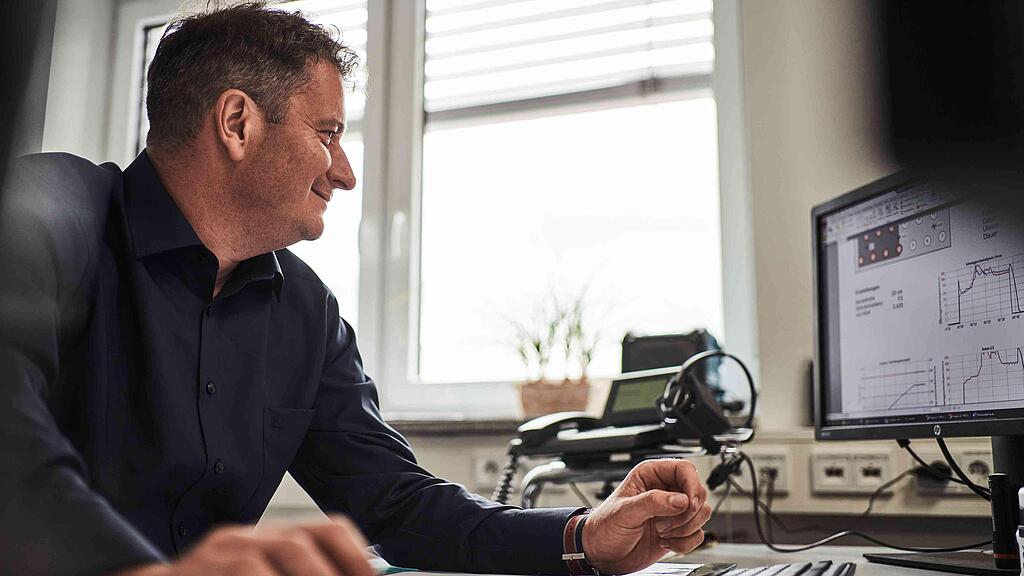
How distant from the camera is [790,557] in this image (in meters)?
1.18

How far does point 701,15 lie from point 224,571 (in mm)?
2118

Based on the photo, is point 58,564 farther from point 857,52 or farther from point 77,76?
point 857,52

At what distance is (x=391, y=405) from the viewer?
2.27m

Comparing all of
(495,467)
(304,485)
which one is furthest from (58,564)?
(495,467)

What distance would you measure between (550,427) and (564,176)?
0.92m

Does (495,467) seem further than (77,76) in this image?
Yes

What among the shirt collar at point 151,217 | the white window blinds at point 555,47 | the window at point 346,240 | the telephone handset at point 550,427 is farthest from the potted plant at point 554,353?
the shirt collar at point 151,217

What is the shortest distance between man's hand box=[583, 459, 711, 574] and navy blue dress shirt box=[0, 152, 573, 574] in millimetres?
62

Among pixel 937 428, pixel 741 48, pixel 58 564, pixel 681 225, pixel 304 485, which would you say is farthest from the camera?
pixel 681 225

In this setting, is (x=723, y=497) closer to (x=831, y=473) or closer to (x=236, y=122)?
(x=831, y=473)

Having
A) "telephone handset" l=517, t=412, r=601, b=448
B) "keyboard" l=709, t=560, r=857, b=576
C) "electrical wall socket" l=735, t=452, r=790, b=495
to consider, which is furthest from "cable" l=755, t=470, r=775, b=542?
"keyboard" l=709, t=560, r=857, b=576

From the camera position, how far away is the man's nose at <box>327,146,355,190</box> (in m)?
1.11

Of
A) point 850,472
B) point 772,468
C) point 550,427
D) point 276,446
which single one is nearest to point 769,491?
point 772,468

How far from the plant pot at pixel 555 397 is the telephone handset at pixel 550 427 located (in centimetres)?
34
